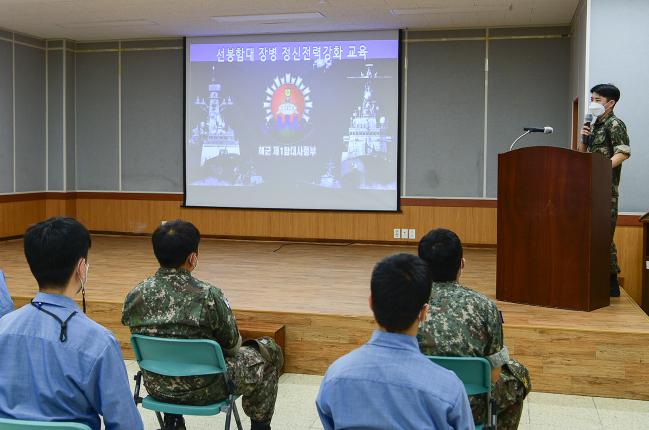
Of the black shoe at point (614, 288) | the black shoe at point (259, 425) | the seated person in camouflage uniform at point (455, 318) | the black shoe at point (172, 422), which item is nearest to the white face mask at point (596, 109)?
the black shoe at point (614, 288)

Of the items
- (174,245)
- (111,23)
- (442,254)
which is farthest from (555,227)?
(111,23)

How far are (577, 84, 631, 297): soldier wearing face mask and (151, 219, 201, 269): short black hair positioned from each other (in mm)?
3035

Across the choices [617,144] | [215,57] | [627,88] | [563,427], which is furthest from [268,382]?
[215,57]

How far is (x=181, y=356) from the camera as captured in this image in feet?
9.36

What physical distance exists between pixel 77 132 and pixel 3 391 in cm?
868

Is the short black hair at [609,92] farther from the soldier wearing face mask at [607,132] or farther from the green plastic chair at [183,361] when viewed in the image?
the green plastic chair at [183,361]

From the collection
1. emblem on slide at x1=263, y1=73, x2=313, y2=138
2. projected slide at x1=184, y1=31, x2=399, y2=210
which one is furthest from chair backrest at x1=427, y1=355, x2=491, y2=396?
emblem on slide at x1=263, y1=73, x2=313, y2=138

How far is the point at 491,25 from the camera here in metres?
8.41

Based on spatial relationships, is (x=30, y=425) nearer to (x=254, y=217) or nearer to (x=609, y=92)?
(x=609, y=92)

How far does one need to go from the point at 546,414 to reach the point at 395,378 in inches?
100

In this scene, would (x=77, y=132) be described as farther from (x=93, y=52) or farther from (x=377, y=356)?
(x=377, y=356)

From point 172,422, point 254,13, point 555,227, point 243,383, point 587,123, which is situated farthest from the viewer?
point 254,13

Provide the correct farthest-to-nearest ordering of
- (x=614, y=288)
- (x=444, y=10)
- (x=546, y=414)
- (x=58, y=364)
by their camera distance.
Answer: (x=444, y=10) < (x=614, y=288) < (x=546, y=414) < (x=58, y=364)

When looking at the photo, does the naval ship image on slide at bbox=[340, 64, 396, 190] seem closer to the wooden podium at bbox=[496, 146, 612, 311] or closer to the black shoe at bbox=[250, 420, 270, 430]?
the wooden podium at bbox=[496, 146, 612, 311]
